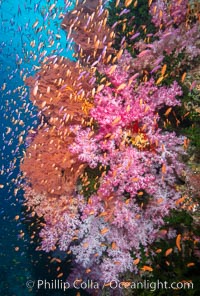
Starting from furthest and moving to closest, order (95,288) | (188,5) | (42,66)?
(42,66) < (188,5) < (95,288)

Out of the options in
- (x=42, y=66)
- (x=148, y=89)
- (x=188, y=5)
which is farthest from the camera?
(x=42, y=66)

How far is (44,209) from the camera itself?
7133mm

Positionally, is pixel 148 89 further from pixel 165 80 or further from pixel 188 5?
pixel 188 5

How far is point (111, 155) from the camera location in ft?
19.1

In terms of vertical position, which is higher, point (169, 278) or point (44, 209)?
point (44, 209)

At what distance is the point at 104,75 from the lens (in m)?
6.96

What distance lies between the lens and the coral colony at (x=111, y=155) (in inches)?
214

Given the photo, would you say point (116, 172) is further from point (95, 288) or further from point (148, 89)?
point (95, 288)

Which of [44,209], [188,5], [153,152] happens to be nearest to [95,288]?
[44,209]

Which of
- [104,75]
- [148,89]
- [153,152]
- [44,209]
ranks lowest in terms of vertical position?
[44,209]

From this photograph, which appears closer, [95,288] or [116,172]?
[116,172]

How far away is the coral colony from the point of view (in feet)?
17.9

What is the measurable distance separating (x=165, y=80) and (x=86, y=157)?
2.74 metres

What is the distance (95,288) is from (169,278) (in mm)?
2962
